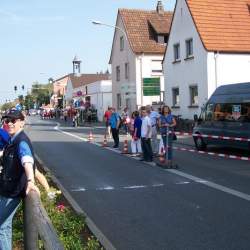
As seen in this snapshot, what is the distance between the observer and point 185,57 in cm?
3403

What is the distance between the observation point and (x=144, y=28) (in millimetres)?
46656

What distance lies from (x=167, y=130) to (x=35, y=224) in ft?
37.0

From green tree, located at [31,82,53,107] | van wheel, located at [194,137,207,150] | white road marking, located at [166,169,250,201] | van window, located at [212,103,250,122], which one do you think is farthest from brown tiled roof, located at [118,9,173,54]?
green tree, located at [31,82,53,107]

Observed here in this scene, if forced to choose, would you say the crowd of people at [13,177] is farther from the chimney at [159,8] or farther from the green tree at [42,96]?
the green tree at [42,96]

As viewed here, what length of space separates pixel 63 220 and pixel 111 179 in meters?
5.95

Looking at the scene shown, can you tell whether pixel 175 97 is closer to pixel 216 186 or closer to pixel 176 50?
pixel 176 50

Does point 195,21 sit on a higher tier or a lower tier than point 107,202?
higher

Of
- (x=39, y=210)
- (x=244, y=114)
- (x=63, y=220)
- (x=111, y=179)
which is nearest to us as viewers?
(x=39, y=210)

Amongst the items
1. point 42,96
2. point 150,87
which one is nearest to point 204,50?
point 150,87

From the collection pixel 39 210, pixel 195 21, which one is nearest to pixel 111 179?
pixel 39 210

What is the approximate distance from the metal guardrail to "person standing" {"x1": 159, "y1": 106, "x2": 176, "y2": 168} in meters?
10.5

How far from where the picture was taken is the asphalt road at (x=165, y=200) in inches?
279

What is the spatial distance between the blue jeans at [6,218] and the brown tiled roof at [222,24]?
26.9m

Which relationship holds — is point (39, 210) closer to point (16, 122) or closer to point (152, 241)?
point (16, 122)
